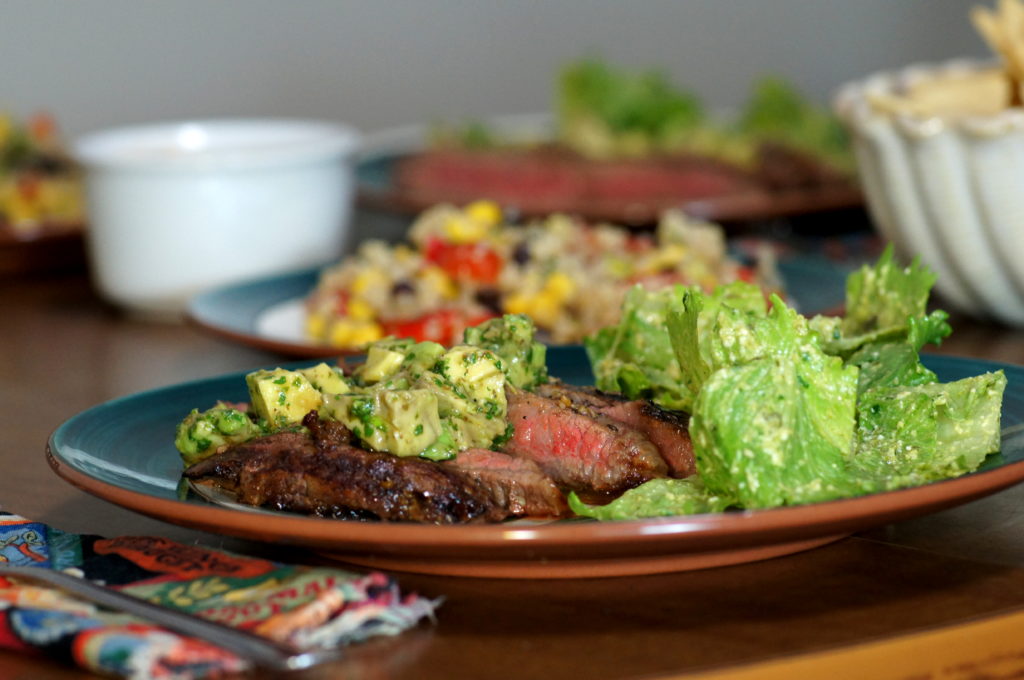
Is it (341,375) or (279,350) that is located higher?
(341,375)

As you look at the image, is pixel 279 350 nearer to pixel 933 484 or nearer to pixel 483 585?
pixel 483 585

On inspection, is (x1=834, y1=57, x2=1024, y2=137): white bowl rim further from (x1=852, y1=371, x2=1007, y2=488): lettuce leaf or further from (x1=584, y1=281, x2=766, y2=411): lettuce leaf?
(x1=852, y1=371, x2=1007, y2=488): lettuce leaf

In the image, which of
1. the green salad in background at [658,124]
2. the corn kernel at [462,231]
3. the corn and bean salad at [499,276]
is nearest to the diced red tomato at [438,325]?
the corn and bean salad at [499,276]

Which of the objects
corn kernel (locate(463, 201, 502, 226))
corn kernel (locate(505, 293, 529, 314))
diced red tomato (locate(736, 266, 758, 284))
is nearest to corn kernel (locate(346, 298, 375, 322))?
corn kernel (locate(505, 293, 529, 314))

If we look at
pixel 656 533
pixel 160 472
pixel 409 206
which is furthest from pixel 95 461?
pixel 409 206

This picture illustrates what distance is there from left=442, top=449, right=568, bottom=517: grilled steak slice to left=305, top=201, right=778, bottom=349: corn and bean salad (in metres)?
1.06

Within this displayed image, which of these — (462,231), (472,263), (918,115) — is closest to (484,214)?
(462,231)

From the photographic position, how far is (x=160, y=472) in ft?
5.05

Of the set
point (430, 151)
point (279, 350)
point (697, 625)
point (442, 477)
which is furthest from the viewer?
point (430, 151)

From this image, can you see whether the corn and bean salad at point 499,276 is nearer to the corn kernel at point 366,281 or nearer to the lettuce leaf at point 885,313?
the corn kernel at point 366,281

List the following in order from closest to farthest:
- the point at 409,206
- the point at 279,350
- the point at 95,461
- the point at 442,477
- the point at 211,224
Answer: the point at 442,477, the point at 95,461, the point at 279,350, the point at 211,224, the point at 409,206

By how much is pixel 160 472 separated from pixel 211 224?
1.55 meters

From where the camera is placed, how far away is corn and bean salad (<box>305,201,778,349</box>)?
262 cm

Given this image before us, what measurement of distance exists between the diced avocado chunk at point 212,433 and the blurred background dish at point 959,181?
58.2 inches
